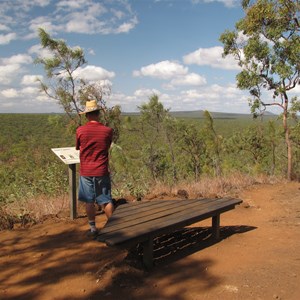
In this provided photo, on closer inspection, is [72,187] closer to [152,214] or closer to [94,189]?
[94,189]

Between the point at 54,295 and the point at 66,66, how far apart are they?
9327mm

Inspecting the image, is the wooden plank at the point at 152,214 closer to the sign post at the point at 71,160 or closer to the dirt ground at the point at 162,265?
the dirt ground at the point at 162,265

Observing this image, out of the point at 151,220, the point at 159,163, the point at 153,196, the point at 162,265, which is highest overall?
the point at 151,220

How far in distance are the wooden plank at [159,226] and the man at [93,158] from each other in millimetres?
835

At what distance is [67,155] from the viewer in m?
5.25

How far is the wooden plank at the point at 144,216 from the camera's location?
11.8 ft

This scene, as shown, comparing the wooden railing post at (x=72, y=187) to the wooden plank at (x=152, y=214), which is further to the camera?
the wooden railing post at (x=72, y=187)

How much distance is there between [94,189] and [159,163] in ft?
63.2

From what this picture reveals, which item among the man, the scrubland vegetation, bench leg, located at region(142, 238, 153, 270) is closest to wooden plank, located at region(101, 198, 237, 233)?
bench leg, located at region(142, 238, 153, 270)

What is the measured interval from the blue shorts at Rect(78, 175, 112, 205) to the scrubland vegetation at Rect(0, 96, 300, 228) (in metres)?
1.59

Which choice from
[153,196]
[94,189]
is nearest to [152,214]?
[94,189]

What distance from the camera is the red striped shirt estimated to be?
14.0 ft

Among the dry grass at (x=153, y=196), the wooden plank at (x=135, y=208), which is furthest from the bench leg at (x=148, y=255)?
the dry grass at (x=153, y=196)

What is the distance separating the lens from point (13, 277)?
3.59 meters
